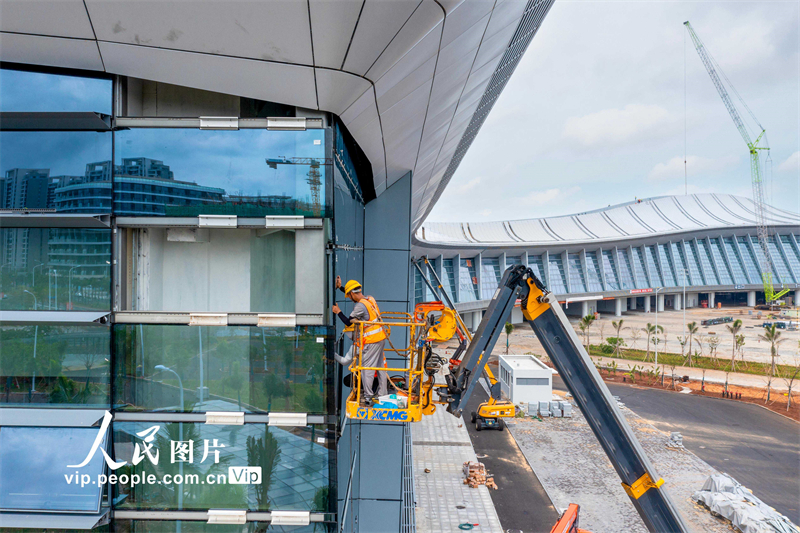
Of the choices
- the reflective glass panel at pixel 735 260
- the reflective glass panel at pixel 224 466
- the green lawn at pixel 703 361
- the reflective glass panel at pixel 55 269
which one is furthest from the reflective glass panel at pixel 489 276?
the reflective glass panel at pixel 55 269

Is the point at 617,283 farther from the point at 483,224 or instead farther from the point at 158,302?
the point at 158,302

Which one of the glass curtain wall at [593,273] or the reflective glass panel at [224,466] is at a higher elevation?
the glass curtain wall at [593,273]

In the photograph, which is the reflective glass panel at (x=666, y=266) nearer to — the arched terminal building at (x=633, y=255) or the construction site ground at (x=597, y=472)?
the arched terminal building at (x=633, y=255)

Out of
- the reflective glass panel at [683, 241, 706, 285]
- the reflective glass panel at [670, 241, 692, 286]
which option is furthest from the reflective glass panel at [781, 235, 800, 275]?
the reflective glass panel at [670, 241, 692, 286]

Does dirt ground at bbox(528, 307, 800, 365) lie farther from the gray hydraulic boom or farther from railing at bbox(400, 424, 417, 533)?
the gray hydraulic boom

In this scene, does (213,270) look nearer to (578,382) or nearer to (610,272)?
(578,382)

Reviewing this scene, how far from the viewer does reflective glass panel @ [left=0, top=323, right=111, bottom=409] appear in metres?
4.86

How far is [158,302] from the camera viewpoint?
17.3ft

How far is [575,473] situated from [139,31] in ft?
74.1

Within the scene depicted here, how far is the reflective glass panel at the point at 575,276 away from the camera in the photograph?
65.4 m

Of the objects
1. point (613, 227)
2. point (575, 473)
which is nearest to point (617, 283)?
point (613, 227)

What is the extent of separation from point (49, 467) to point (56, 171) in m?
3.36

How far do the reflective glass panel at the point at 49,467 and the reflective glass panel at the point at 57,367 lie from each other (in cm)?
36

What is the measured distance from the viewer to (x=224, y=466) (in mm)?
5035
